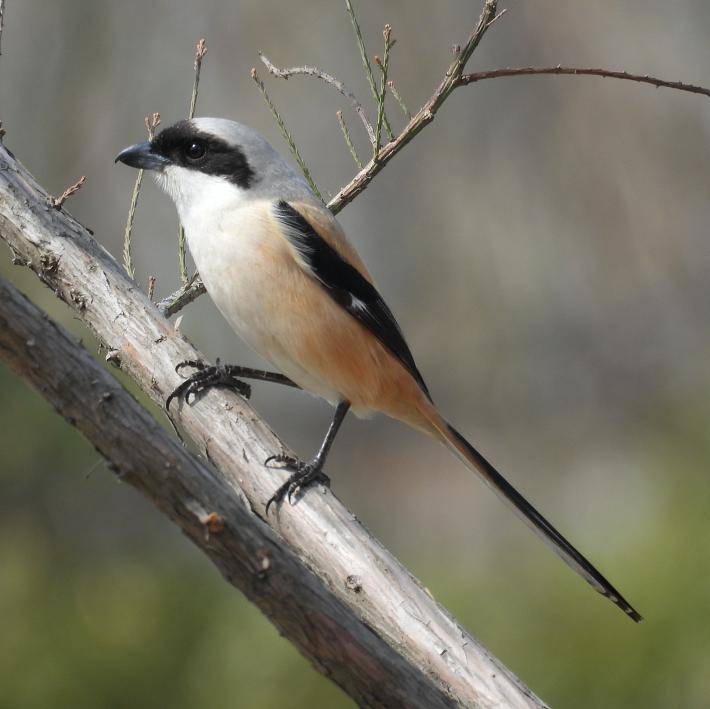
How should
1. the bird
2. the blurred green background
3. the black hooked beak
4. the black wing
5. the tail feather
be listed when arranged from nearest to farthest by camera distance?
1. the tail feather
2. the bird
3. the black wing
4. the black hooked beak
5. the blurred green background

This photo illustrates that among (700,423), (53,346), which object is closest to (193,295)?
(53,346)

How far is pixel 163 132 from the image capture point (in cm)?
287

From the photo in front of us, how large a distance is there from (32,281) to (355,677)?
3290 millimetres

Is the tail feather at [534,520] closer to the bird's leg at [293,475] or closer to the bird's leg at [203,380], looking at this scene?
the bird's leg at [293,475]

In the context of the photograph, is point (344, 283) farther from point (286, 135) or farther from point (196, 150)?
point (196, 150)

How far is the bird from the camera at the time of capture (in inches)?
103

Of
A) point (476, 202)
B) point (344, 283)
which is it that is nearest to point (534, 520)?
point (344, 283)

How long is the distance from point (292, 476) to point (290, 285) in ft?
1.94

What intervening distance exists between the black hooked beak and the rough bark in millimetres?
461

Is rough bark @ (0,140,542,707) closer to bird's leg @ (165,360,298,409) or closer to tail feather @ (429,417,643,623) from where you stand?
bird's leg @ (165,360,298,409)

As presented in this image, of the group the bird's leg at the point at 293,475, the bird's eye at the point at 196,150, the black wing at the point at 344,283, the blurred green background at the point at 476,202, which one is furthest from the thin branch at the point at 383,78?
the blurred green background at the point at 476,202

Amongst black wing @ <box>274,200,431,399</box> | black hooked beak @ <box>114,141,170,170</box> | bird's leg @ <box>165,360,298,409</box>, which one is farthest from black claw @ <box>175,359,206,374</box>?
black hooked beak @ <box>114,141,170,170</box>

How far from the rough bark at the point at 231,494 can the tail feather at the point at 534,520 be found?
54 centimetres

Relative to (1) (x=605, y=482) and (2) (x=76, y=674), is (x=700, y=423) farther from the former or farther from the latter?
(2) (x=76, y=674)
